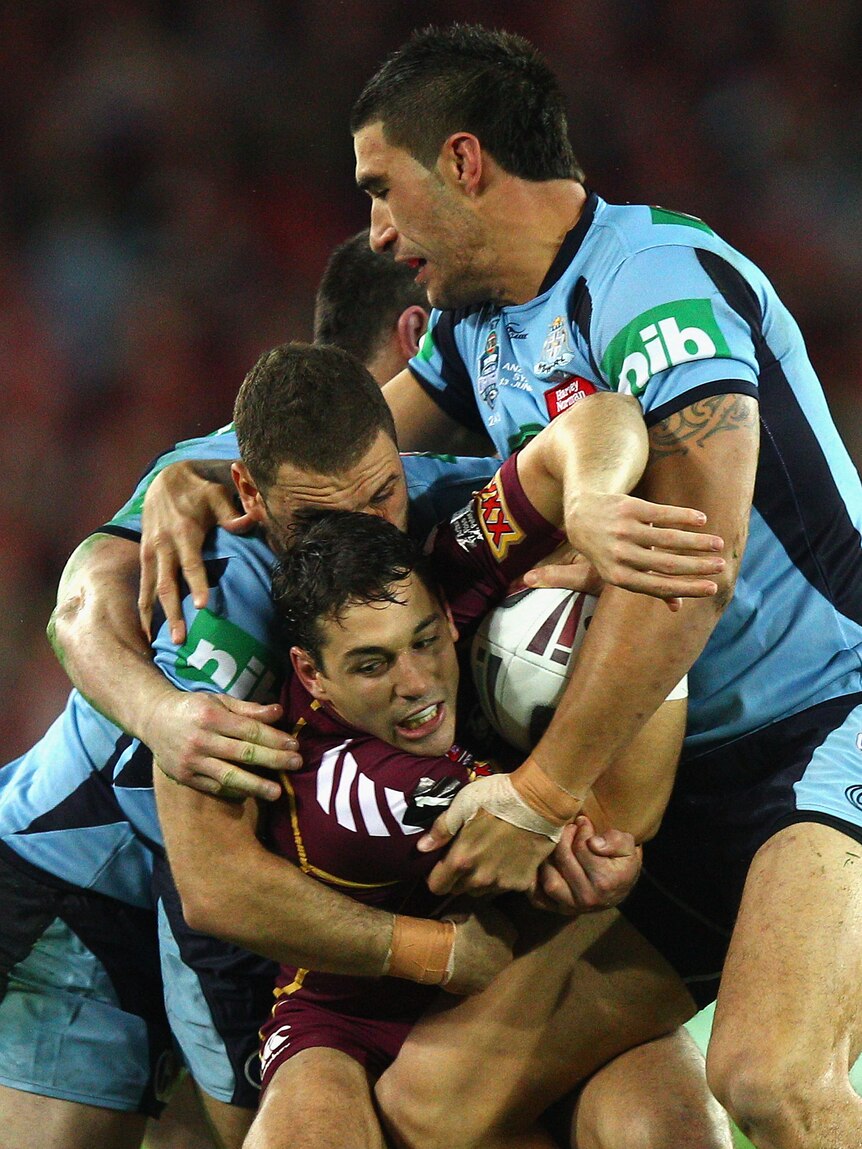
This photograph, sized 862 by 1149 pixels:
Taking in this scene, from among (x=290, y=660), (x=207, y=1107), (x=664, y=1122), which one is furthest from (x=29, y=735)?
(x=664, y=1122)

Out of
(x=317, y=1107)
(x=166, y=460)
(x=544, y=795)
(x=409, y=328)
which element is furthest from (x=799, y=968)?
(x=409, y=328)

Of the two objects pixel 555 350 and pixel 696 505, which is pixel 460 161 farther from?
pixel 696 505

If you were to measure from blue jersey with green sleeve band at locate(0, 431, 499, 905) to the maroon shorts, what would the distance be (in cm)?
A: 58

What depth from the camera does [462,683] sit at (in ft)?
7.88

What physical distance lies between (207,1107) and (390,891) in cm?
96

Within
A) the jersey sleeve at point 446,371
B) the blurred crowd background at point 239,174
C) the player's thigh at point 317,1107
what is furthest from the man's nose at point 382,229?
the blurred crowd background at point 239,174

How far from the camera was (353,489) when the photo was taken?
2412mm

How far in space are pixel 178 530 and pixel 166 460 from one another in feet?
1.71

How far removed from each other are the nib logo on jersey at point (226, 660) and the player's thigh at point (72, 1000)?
88 centimetres

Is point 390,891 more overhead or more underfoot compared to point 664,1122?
more overhead

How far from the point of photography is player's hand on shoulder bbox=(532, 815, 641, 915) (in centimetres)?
221

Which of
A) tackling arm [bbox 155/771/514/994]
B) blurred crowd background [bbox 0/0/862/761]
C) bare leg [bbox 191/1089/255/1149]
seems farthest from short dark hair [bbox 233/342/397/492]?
blurred crowd background [bbox 0/0/862/761]

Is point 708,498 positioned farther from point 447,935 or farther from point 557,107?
point 557,107

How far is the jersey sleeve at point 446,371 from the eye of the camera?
3.21 metres
